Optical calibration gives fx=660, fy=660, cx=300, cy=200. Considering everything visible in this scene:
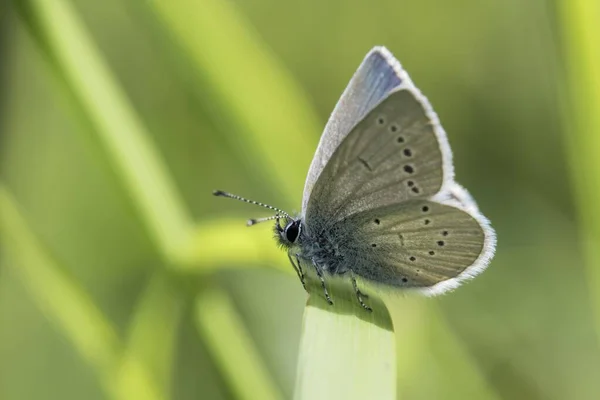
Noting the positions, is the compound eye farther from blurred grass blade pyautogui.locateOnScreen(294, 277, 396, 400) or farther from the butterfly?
blurred grass blade pyautogui.locateOnScreen(294, 277, 396, 400)

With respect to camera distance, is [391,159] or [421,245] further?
[421,245]

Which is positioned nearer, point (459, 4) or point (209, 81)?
point (209, 81)

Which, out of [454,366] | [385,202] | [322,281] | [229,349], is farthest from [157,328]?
[454,366]

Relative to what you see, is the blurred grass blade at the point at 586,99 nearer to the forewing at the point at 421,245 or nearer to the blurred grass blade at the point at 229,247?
the forewing at the point at 421,245

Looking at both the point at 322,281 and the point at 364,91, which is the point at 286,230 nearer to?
the point at 322,281

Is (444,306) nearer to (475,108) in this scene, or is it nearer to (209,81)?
(475,108)

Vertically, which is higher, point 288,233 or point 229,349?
point 288,233

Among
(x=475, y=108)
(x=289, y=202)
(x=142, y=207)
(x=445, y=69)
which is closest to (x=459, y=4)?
(x=445, y=69)
